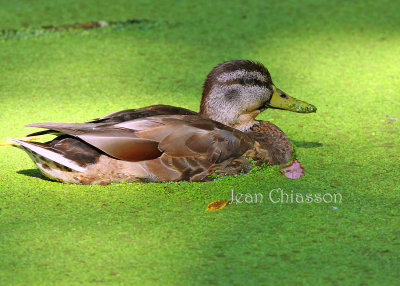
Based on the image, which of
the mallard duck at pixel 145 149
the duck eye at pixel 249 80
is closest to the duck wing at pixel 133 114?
the mallard duck at pixel 145 149

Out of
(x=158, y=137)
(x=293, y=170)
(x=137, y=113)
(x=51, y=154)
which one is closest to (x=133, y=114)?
(x=137, y=113)

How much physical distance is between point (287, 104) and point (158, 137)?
0.69 metres

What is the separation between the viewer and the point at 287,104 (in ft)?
10.3

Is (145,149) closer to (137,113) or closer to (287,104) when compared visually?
(137,113)

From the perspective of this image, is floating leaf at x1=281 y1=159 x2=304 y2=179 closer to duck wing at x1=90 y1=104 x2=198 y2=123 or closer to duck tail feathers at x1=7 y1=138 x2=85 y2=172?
duck wing at x1=90 y1=104 x2=198 y2=123

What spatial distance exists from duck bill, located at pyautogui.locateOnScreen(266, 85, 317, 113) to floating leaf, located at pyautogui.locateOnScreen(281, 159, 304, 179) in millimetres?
278

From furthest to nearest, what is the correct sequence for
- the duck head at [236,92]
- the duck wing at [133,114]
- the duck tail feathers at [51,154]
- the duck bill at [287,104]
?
the duck bill at [287,104] → the duck head at [236,92] → the duck wing at [133,114] → the duck tail feathers at [51,154]

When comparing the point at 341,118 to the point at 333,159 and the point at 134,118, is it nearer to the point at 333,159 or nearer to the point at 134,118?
the point at 333,159

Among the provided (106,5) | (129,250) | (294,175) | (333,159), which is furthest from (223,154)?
(106,5)

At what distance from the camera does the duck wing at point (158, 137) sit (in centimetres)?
268

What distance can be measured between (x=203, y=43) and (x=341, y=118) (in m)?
1.32

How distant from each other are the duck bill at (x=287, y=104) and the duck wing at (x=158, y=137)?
0.40m

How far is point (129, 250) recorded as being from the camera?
2240 millimetres

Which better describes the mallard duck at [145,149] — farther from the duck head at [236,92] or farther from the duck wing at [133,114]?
the duck head at [236,92]
